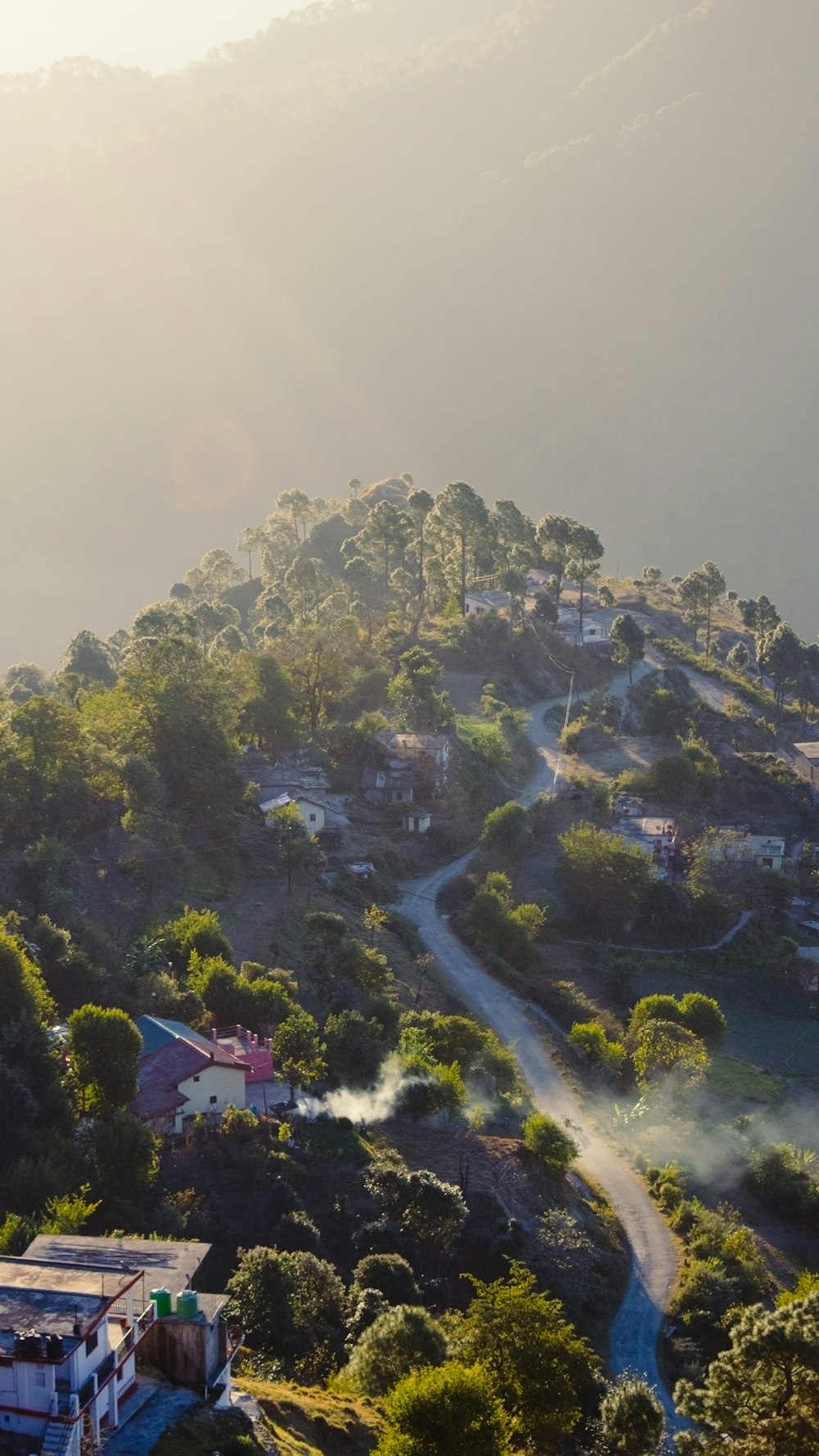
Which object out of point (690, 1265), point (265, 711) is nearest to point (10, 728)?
point (265, 711)

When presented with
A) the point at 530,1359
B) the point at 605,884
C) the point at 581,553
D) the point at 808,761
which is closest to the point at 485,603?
the point at 581,553

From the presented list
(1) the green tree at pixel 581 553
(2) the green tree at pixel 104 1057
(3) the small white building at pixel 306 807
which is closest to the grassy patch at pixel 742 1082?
(3) the small white building at pixel 306 807

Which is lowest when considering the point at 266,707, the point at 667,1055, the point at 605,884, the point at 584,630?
the point at 667,1055

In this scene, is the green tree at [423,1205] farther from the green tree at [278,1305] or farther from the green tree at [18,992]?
the green tree at [18,992]

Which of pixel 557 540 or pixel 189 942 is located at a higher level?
pixel 557 540

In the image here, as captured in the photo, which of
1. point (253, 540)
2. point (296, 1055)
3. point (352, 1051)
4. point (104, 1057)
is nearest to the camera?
point (104, 1057)

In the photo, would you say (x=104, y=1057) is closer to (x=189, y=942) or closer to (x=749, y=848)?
(x=189, y=942)

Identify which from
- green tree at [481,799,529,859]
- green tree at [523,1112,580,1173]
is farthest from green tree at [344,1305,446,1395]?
green tree at [481,799,529,859]
